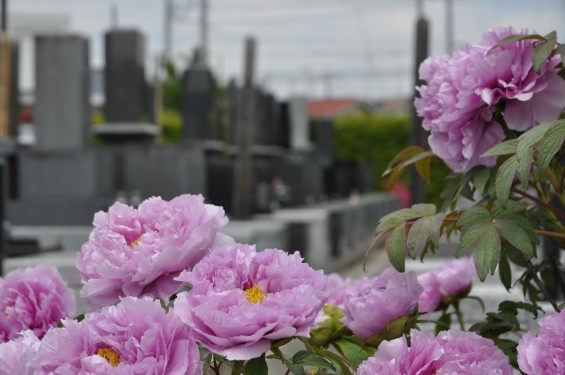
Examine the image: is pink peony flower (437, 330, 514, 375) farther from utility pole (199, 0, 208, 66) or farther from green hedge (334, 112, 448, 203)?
utility pole (199, 0, 208, 66)

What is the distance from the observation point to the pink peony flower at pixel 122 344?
108cm

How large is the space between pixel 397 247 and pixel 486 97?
29 centimetres

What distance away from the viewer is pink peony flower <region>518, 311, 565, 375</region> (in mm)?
1162

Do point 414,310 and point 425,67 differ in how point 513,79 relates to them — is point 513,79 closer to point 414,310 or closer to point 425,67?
point 425,67

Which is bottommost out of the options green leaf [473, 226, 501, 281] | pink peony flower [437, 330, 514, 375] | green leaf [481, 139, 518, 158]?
pink peony flower [437, 330, 514, 375]

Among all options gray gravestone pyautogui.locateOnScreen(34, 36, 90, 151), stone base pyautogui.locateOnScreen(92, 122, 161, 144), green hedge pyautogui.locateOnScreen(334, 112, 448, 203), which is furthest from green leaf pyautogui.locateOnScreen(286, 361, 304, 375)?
green hedge pyautogui.locateOnScreen(334, 112, 448, 203)

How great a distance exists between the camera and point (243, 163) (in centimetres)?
921

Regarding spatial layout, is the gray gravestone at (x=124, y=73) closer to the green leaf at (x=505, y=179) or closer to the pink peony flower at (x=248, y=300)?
the green leaf at (x=505, y=179)

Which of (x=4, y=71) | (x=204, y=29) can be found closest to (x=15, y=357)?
(x=4, y=71)

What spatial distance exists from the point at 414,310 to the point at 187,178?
7.92 meters

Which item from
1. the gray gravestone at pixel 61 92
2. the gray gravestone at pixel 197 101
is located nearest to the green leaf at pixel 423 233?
the gray gravestone at pixel 61 92

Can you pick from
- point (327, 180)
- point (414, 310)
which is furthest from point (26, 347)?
point (327, 180)

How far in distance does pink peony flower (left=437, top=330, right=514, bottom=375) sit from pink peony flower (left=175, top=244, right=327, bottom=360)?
0.62 feet

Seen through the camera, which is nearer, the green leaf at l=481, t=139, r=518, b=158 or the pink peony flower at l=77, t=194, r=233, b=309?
the pink peony flower at l=77, t=194, r=233, b=309
